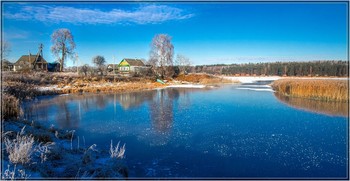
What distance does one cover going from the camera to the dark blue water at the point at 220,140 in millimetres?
5543

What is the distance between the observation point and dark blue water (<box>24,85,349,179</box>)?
5.54 m

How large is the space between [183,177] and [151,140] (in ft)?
8.80

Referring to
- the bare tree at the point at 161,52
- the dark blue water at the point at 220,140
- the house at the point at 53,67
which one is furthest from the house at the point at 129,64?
the dark blue water at the point at 220,140

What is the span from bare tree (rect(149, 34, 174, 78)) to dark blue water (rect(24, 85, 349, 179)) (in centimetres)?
3089

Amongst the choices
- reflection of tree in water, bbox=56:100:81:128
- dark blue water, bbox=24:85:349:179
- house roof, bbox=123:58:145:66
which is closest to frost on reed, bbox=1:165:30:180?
dark blue water, bbox=24:85:349:179

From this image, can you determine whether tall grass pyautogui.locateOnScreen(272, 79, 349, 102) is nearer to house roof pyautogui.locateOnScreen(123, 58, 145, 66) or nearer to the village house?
the village house

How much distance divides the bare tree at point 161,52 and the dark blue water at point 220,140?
3089 cm

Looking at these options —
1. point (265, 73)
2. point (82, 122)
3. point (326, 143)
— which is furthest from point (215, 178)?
point (265, 73)

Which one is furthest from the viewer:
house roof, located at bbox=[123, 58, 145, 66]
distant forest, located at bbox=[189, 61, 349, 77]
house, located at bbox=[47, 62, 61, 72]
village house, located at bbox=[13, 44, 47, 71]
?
distant forest, located at bbox=[189, 61, 349, 77]

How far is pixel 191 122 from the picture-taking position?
33.6 feet

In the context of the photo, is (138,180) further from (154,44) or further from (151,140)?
(154,44)

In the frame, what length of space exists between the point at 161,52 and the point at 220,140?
120 ft

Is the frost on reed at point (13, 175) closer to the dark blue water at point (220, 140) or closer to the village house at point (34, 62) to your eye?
the dark blue water at point (220, 140)

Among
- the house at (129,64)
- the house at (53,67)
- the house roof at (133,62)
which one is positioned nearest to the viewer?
the house at (53,67)
